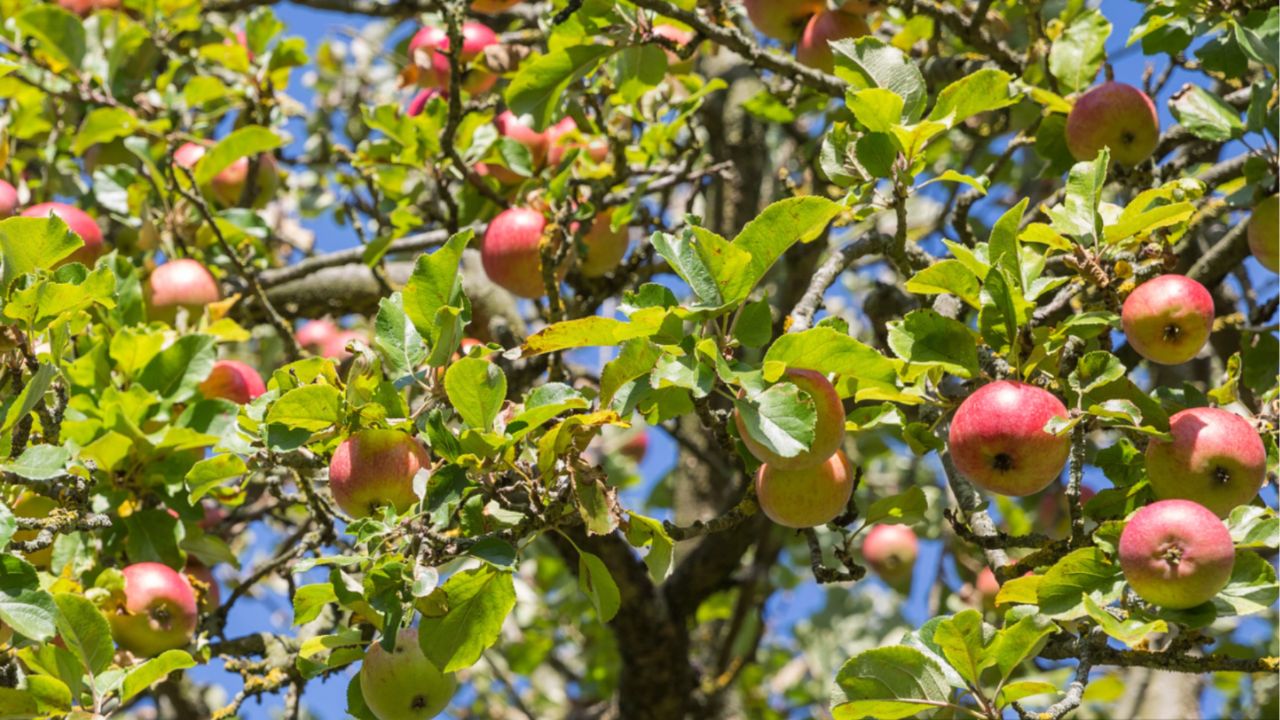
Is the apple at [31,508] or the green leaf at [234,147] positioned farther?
the green leaf at [234,147]

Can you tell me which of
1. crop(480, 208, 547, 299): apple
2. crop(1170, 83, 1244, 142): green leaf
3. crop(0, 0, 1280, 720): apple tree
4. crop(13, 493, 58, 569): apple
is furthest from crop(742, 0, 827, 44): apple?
crop(13, 493, 58, 569): apple

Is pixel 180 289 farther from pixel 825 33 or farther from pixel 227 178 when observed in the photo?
pixel 825 33

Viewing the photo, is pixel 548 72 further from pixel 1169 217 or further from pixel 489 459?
pixel 1169 217

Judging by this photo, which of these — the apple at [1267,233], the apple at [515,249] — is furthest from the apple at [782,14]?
the apple at [1267,233]

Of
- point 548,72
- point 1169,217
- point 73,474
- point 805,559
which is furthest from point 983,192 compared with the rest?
point 805,559

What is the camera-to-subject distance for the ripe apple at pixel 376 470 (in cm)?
168

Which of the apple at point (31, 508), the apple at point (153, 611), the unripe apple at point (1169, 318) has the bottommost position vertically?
the unripe apple at point (1169, 318)

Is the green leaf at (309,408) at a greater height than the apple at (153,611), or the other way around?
the apple at (153,611)

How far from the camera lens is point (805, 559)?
4.71 meters

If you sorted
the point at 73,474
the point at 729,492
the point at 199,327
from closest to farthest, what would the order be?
the point at 73,474 < the point at 199,327 < the point at 729,492

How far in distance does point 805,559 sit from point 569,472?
10.6ft

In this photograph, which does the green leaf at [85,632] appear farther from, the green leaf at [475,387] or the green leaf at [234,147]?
the green leaf at [234,147]

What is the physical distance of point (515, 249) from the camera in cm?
249

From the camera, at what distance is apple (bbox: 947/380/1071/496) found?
1632mm
